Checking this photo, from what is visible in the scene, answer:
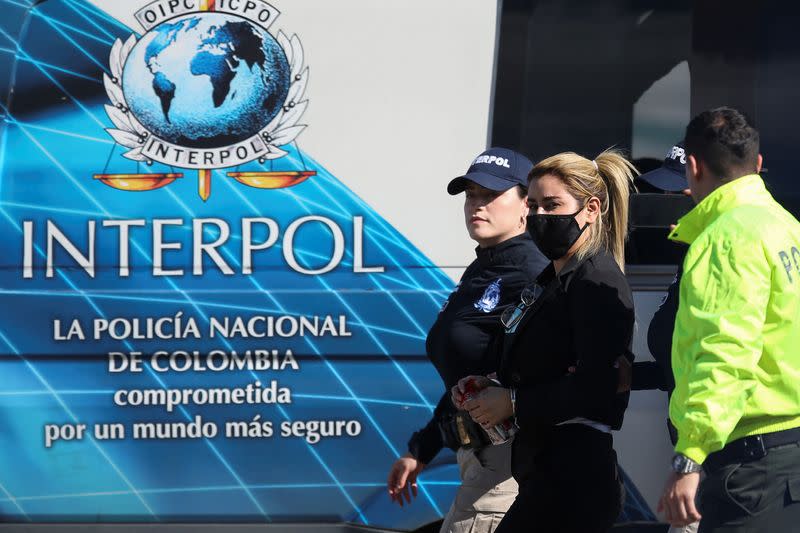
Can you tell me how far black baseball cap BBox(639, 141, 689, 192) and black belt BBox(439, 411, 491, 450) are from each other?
3.91 feet

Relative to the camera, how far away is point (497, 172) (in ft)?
9.41

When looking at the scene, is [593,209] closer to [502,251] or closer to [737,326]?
[502,251]

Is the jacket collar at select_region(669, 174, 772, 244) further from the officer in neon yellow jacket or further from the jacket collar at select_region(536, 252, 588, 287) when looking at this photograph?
the jacket collar at select_region(536, 252, 588, 287)

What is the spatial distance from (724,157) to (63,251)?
2.43 metres

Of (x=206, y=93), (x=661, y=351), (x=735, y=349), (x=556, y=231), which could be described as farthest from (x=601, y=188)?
(x=206, y=93)

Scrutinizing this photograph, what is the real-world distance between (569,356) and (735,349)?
0.53 metres

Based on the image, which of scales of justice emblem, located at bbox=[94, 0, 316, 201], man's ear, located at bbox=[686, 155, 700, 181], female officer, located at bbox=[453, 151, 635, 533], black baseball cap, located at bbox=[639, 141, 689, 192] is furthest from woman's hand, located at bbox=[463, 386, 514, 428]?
scales of justice emblem, located at bbox=[94, 0, 316, 201]

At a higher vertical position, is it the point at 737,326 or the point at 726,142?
the point at 726,142

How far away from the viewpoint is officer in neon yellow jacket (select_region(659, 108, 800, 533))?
2031 mm

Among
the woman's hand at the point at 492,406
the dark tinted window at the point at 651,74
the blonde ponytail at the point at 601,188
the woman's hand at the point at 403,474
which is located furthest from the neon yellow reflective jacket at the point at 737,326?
the dark tinted window at the point at 651,74

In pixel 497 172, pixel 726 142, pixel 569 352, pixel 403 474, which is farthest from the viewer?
pixel 403 474

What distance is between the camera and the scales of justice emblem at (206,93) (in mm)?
3705

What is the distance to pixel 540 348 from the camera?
2.49 meters

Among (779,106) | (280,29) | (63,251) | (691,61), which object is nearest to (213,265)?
(63,251)
